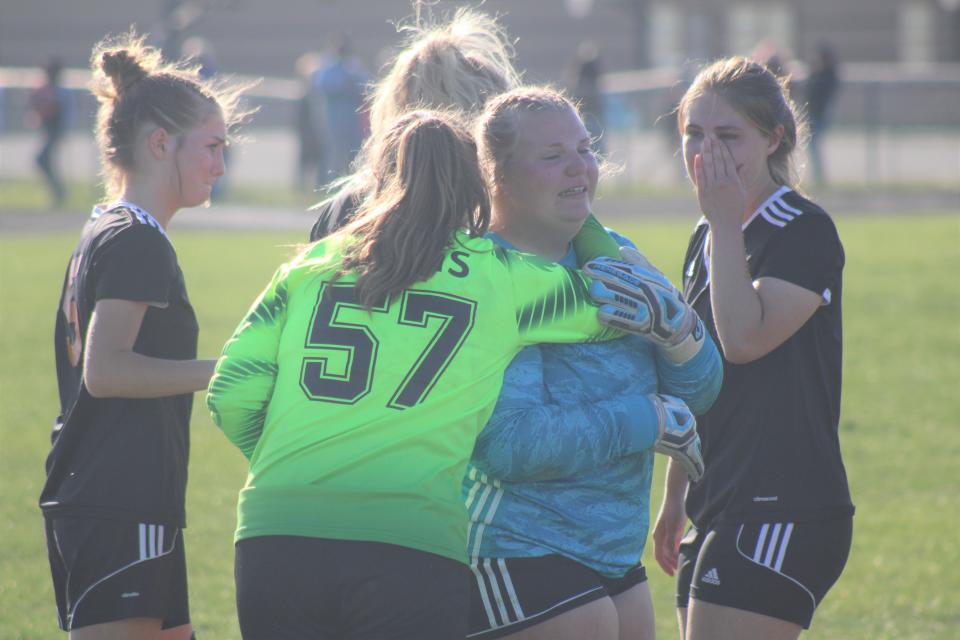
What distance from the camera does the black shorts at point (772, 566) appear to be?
10.6 feet

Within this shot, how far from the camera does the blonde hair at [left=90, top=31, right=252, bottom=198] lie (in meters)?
3.58

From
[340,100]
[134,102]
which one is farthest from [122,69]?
[340,100]

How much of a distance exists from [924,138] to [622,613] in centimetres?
2795

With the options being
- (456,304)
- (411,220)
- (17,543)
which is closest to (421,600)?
(456,304)

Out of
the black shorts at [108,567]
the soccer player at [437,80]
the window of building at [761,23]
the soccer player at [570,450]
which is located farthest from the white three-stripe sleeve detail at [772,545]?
the window of building at [761,23]

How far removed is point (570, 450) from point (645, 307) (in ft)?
1.17

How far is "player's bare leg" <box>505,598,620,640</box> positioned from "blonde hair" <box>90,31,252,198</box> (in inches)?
68.5

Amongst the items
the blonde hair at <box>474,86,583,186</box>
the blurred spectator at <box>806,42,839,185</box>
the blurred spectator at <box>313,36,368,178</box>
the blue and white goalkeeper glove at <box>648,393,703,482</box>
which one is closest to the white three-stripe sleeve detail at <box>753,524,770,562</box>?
the blue and white goalkeeper glove at <box>648,393,703,482</box>

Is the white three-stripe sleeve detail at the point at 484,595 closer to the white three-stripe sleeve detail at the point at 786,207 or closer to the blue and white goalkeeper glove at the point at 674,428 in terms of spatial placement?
the blue and white goalkeeper glove at the point at 674,428

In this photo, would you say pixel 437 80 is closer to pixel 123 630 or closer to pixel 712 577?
pixel 712 577

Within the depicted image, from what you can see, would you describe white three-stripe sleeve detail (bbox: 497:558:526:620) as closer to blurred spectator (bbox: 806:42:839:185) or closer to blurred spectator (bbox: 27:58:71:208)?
blurred spectator (bbox: 27:58:71:208)

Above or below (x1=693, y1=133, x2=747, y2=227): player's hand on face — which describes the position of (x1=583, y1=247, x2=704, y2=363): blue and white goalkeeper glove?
below

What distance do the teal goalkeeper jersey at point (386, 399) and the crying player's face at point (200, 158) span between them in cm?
105

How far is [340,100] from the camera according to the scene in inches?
821
